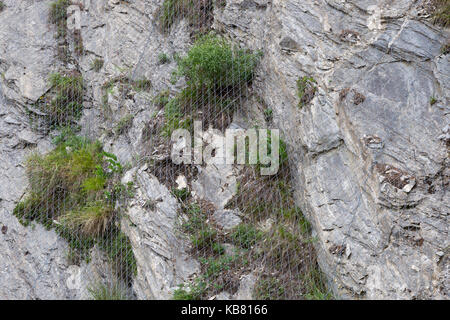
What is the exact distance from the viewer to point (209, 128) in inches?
196

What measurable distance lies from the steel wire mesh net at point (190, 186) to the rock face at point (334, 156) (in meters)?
0.06

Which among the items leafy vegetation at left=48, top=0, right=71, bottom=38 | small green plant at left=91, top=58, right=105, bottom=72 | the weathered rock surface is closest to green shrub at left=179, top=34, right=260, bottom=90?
the weathered rock surface

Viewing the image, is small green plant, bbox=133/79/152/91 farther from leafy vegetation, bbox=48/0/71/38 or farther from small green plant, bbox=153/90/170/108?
leafy vegetation, bbox=48/0/71/38

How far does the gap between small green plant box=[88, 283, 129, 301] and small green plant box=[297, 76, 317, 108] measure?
271cm

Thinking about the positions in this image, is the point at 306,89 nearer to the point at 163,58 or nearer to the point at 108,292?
the point at 163,58

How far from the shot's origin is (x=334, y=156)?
14.1 ft

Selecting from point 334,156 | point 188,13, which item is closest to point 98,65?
point 188,13

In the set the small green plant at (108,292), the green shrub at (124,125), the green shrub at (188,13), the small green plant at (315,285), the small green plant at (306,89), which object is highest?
the green shrub at (188,13)

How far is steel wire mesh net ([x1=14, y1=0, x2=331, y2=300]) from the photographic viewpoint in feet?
13.7

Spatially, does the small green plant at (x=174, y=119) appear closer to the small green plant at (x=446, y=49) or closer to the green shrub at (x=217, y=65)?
the green shrub at (x=217, y=65)

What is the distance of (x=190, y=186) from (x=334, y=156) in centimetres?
154

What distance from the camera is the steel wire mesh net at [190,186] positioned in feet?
13.7

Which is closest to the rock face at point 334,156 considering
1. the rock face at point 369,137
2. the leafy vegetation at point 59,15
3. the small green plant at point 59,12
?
the rock face at point 369,137
